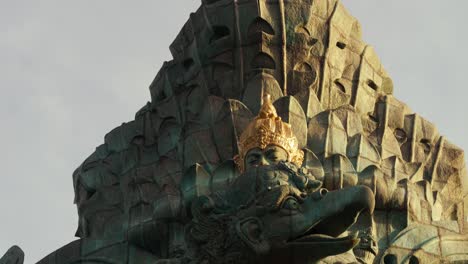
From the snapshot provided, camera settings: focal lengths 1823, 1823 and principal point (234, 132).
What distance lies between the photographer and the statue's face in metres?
30.1

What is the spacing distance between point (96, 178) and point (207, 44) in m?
3.38

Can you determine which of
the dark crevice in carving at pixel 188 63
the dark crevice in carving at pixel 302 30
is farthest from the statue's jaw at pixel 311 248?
the dark crevice in carving at pixel 188 63

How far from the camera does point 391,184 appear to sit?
3169 cm

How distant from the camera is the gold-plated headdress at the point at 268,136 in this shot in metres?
30.4

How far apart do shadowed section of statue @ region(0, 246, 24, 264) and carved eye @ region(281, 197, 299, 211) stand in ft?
23.0

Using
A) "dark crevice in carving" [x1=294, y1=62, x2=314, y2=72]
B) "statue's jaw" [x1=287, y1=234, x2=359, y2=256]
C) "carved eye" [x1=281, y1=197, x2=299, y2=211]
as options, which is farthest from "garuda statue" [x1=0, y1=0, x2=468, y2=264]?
"statue's jaw" [x1=287, y1=234, x2=359, y2=256]

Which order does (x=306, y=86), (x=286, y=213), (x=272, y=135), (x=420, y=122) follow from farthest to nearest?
(x=420, y=122), (x=306, y=86), (x=272, y=135), (x=286, y=213)

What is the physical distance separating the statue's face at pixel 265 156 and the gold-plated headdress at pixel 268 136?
0.22 feet

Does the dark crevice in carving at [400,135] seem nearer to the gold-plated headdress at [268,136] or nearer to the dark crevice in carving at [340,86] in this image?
the dark crevice in carving at [340,86]

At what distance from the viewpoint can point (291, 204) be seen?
90.0 feet

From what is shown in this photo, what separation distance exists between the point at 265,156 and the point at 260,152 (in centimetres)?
15

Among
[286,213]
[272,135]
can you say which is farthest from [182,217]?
[286,213]

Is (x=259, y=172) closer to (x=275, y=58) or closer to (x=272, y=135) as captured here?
(x=272, y=135)

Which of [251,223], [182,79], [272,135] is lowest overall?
[251,223]
